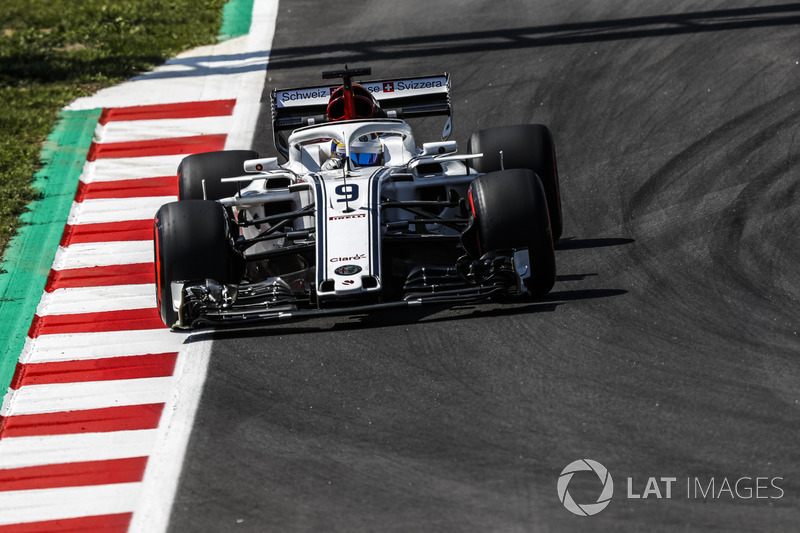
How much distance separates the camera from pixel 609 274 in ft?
35.5

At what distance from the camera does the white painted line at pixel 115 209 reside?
13297 millimetres

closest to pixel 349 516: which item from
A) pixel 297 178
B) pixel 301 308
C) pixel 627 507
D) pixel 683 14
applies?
pixel 627 507

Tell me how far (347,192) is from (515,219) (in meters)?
1.36

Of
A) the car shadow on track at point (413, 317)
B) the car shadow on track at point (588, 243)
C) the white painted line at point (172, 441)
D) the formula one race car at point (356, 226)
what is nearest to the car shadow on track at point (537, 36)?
the formula one race car at point (356, 226)

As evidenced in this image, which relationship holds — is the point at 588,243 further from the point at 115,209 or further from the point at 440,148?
the point at 115,209

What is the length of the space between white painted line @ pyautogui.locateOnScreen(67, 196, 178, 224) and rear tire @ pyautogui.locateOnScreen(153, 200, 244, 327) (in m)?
3.38

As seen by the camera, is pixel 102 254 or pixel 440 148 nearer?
pixel 440 148

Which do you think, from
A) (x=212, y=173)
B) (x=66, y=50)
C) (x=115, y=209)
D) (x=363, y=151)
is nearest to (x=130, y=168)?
(x=115, y=209)

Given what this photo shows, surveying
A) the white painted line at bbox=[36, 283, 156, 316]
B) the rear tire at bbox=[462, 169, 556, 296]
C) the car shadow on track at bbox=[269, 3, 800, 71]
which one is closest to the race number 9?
the rear tire at bbox=[462, 169, 556, 296]

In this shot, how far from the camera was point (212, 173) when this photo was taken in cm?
1155

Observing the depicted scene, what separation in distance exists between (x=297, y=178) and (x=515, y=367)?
110 inches

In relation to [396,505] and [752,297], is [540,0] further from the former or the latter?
[396,505]

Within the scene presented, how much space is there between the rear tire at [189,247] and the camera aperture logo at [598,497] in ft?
11.1

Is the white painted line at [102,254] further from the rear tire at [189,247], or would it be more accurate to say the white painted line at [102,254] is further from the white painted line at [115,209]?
the rear tire at [189,247]
